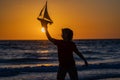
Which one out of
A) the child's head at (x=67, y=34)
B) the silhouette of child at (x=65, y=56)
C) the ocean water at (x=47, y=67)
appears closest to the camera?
the child's head at (x=67, y=34)

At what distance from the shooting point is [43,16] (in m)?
9.08

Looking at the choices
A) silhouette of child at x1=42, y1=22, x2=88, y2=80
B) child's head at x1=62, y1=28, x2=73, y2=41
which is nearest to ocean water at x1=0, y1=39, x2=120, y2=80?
silhouette of child at x1=42, y1=22, x2=88, y2=80

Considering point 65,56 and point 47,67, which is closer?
point 65,56

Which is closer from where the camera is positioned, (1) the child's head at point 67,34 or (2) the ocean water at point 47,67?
(1) the child's head at point 67,34

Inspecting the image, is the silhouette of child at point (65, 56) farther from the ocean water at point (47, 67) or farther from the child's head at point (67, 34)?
the ocean water at point (47, 67)

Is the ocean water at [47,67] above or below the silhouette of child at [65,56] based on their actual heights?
below

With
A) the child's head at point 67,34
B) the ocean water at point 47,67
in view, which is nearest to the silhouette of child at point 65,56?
the child's head at point 67,34

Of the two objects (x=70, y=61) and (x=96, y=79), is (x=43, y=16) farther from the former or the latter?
(x=96, y=79)

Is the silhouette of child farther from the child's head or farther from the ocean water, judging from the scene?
the ocean water

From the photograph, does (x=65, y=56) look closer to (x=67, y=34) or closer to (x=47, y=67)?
(x=67, y=34)

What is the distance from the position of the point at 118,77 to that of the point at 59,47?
386 inches

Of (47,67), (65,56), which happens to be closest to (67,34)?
(65,56)

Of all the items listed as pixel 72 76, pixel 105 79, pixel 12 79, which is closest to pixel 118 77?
pixel 105 79

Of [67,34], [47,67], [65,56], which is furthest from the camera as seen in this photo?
[47,67]
